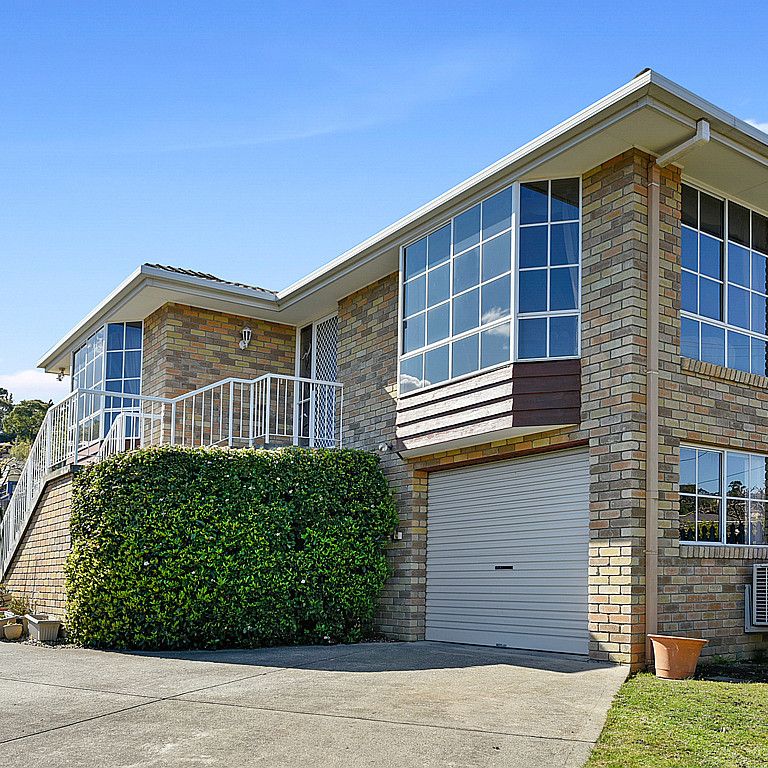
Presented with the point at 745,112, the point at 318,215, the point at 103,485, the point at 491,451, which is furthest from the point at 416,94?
the point at 103,485

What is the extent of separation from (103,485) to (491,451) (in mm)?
4566

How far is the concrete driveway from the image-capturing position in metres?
5.42

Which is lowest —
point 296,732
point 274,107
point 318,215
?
point 296,732

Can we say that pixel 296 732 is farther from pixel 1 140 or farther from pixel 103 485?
pixel 1 140

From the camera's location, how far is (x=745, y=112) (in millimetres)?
9352

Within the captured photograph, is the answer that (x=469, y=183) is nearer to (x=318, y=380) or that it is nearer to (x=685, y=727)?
(x=318, y=380)

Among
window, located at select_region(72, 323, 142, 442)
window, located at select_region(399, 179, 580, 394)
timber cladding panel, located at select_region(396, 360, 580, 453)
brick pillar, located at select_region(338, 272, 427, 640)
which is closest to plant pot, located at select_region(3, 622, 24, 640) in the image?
window, located at select_region(72, 323, 142, 442)

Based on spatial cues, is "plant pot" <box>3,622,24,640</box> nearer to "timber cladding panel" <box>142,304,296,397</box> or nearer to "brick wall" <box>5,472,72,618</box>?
"brick wall" <box>5,472,72,618</box>

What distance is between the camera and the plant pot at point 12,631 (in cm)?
1234

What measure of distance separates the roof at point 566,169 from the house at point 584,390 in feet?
0.09

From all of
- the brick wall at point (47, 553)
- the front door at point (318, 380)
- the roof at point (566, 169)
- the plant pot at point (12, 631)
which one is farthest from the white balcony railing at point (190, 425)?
the plant pot at point (12, 631)

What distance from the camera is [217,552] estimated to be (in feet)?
35.4

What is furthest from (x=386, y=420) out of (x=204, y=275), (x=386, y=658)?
(x=204, y=275)

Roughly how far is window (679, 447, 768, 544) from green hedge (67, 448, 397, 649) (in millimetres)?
4067
